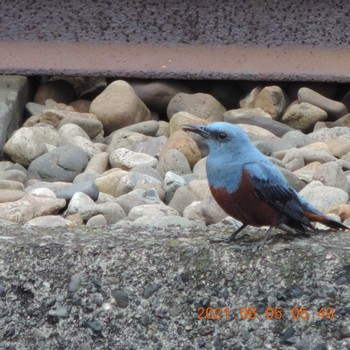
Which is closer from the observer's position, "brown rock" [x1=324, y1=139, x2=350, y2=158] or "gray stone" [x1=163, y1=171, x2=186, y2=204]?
"gray stone" [x1=163, y1=171, x2=186, y2=204]

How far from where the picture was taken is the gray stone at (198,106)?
6246 millimetres

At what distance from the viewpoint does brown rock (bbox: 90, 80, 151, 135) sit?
618cm

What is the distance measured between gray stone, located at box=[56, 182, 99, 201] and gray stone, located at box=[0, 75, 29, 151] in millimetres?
915

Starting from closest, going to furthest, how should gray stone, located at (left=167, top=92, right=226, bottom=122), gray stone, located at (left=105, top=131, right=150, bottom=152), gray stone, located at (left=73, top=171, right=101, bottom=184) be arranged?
gray stone, located at (left=73, top=171, right=101, bottom=184) < gray stone, located at (left=105, top=131, right=150, bottom=152) < gray stone, located at (left=167, top=92, right=226, bottom=122)

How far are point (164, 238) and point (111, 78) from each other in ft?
11.4

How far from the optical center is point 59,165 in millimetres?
5355

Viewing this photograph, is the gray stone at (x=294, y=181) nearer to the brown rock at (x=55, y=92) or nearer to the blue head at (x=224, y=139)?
the blue head at (x=224, y=139)

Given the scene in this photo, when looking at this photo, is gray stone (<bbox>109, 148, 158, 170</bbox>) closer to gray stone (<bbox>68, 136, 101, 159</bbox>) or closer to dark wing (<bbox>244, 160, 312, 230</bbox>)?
gray stone (<bbox>68, 136, 101, 159</bbox>)

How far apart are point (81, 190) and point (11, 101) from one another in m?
1.41

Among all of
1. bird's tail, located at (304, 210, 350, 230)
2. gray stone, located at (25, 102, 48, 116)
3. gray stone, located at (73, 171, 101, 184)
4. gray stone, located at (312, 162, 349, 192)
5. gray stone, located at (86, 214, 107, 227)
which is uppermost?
bird's tail, located at (304, 210, 350, 230)

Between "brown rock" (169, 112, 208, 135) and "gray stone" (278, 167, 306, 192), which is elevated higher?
"gray stone" (278, 167, 306, 192)
